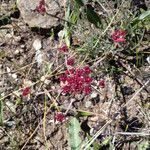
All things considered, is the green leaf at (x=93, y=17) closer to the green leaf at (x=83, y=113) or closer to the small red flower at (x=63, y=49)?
the small red flower at (x=63, y=49)

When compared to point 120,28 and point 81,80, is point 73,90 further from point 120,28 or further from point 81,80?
point 120,28

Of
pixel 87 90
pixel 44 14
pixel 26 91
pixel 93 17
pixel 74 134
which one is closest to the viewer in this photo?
pixel 74 134

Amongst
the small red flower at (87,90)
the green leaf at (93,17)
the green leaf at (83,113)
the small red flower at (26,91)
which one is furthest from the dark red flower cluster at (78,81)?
the green leaf at (93,17)

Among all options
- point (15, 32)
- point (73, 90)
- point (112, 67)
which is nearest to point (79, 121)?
point (73, 90)

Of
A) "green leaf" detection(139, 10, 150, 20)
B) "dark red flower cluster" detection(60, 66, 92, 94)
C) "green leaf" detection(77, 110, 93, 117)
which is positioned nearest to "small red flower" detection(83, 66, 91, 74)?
"dark red flower cluster" detection(60, 66, 92, 94)

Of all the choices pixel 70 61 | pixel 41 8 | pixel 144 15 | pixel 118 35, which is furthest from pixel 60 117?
pixel 144 15

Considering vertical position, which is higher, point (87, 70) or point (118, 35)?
point (118, 35)

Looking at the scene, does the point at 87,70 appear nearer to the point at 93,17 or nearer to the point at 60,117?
the point at 60,117
